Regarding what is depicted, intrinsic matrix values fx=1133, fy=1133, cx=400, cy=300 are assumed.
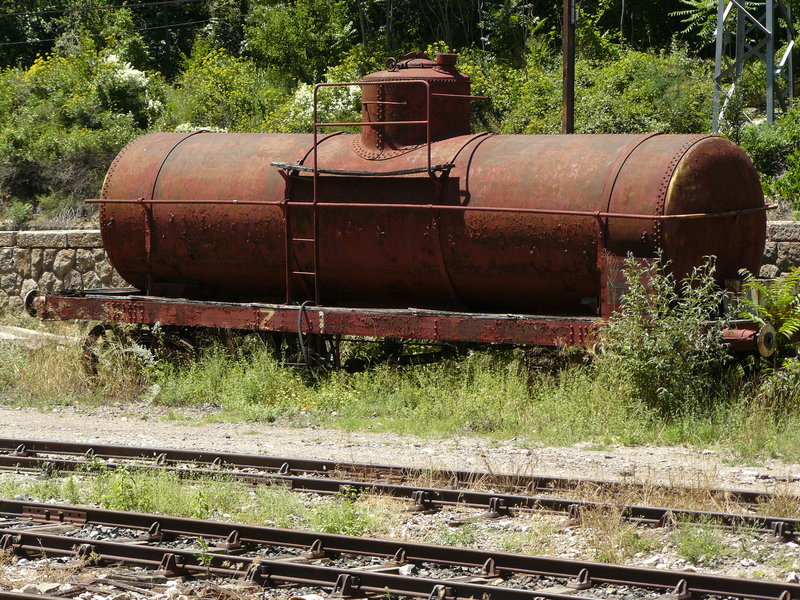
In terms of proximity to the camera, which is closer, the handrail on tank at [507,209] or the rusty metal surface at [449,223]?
the handrail on tank at [507,209]

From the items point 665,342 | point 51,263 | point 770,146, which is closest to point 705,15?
point 770,146

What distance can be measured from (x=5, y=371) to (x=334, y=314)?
436 cm

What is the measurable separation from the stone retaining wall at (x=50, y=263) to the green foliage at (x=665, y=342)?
8.89 m

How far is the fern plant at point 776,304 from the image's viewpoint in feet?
35.0

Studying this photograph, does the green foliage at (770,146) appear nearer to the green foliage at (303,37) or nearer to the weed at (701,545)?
the green foliage at (303,37)

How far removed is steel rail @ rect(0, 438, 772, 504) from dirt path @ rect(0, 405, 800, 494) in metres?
0.18

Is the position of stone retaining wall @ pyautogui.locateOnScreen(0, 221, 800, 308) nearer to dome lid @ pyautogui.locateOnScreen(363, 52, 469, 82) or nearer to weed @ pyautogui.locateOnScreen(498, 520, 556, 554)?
dome lid @ pyautogui.locateOnScreen(363, 52, 469, 82)

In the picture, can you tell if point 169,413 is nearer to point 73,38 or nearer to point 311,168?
point 311,168

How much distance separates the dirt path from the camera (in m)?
8.51

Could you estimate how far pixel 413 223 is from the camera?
11.7 meters

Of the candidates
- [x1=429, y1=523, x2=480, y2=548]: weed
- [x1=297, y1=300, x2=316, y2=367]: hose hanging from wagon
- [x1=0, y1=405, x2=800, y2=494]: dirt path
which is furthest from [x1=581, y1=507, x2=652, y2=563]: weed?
[x1=297, y1=300, x2=316, y2=367]: hose hanging from wagon

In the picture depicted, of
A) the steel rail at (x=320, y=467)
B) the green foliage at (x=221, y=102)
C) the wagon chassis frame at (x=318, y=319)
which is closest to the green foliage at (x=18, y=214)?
the green foliage at (x=221, y=102)

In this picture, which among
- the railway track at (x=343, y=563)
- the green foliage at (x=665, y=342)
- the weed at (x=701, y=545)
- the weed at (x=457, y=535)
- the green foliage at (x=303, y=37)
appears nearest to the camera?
the railway track at (x=343, y=563)

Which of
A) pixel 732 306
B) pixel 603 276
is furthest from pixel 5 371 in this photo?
pixel 732 306
